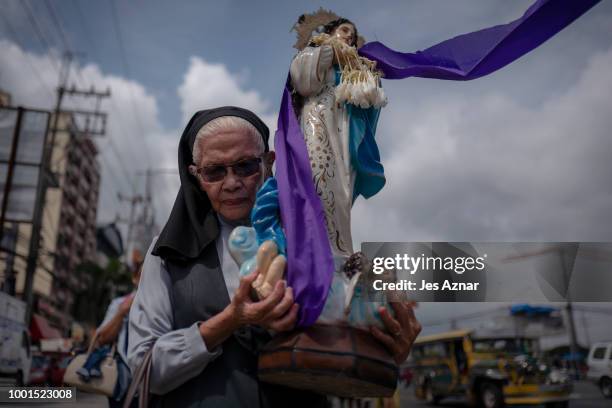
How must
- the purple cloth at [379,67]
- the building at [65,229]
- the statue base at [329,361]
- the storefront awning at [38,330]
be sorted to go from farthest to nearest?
1. the building at [65,229]
2. the storefront awning at [38,330]
3. the purple cloth at [379,67]
4. the statue base at [329,361]

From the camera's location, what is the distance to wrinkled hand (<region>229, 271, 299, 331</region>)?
62.1 inches

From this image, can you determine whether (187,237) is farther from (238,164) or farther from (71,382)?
(71,382)

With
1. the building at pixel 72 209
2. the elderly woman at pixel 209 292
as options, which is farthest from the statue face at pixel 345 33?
the building at pixel 72 209

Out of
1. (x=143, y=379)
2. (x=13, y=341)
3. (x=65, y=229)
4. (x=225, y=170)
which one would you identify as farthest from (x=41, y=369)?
(x=65, y=229)

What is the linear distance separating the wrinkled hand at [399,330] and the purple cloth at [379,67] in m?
0.22

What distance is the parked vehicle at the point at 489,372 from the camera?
11617mm

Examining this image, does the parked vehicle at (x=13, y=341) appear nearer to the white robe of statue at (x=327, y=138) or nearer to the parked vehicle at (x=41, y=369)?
the parked vehicle at (x=41, y=369)

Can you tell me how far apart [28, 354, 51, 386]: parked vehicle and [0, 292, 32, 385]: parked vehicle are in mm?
3964

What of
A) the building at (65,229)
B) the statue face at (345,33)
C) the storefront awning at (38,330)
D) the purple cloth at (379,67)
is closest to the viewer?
the purple cloth at (379,67)

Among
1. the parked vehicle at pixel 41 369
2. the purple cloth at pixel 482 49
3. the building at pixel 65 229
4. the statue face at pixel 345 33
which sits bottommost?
the parked vehicle at pixel 41 369

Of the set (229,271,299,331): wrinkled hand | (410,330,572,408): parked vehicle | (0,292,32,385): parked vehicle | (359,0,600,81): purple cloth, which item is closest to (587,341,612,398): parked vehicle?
(410,330,572,408): parked vehicle

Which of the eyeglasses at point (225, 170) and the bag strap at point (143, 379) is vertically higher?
the eyeglasses at point (225, 170)

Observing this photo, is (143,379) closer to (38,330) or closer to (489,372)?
(489,372)

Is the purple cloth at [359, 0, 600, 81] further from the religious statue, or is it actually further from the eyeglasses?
the eyeglasses
